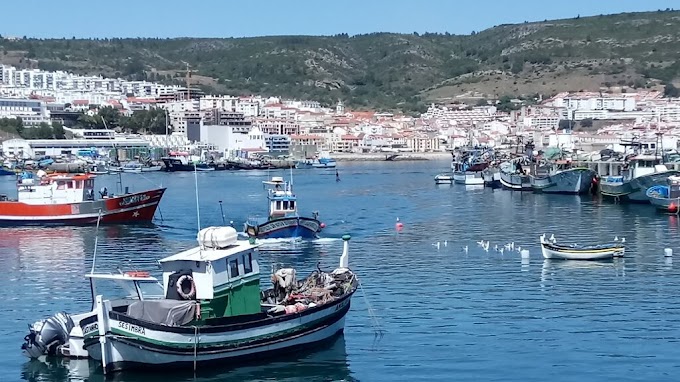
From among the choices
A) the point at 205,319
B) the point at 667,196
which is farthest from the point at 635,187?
the point at 205,319

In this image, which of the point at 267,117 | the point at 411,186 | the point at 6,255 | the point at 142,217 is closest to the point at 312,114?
the point at 267,117

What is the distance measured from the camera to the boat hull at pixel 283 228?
102ft

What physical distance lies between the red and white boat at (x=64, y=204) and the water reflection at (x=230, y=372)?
21.2m

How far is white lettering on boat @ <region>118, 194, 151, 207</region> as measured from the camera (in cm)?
3828

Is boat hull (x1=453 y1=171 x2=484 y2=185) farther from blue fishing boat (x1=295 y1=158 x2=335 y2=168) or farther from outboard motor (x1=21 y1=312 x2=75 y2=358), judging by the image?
outboard motor (x1=21 y1=312 x2=75 y2=358)

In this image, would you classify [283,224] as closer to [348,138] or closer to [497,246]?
[497,246]

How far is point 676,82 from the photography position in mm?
162125

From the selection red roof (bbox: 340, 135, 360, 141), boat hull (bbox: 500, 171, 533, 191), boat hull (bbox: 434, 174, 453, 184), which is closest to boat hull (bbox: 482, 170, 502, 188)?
boat hull (bbox: 500, 171, 533, 191)

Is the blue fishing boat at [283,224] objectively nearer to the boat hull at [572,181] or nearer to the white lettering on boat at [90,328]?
the white lettering on boat at [90,328]

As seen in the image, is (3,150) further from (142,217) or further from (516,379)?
(516,379)

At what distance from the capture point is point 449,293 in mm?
22250

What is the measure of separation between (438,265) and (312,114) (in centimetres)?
12694

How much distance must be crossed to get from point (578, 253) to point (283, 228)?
869 centimetres

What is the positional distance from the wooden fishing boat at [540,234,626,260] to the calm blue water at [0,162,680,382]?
36 centimetres
